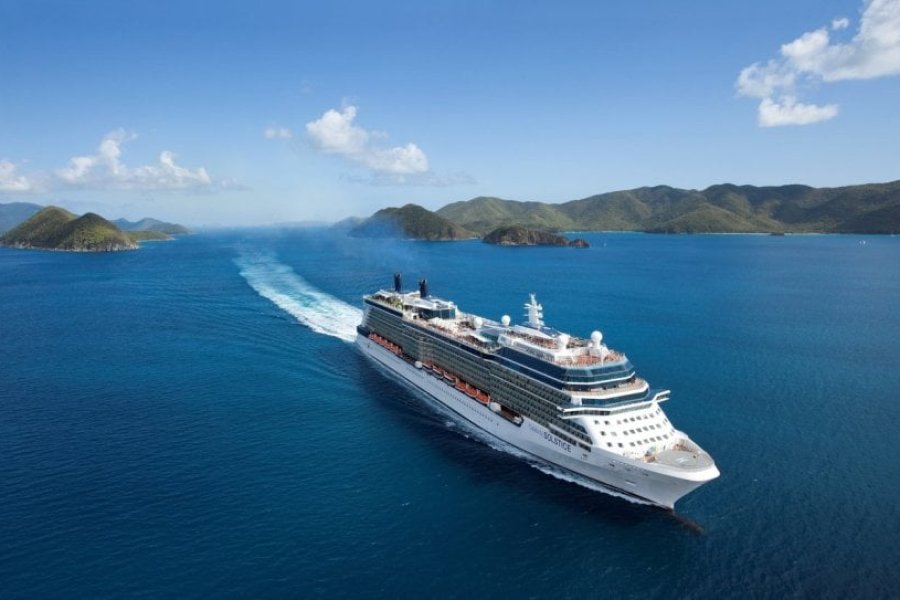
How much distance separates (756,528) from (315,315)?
7735 cm

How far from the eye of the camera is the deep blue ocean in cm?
3134

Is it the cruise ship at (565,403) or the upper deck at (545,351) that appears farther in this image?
the upper deck at (545,351)

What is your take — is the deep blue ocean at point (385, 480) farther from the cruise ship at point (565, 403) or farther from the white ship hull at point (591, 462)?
the cruise ship at point (565, 403)

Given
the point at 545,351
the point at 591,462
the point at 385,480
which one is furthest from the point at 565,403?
the point at 385,480

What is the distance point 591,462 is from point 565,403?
15.7ft

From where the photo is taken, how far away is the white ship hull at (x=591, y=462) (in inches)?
1401

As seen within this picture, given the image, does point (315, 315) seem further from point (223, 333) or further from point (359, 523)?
point (359, 523)

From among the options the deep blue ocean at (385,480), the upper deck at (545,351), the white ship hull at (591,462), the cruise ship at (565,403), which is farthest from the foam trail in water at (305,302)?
the white ship hull at (591,462)

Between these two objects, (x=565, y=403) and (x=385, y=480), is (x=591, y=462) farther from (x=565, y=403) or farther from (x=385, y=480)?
(x=385, y=480)

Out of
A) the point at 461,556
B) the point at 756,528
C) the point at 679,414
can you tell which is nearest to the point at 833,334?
the point at 679,414

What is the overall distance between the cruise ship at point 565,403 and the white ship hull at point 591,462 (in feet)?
0.26

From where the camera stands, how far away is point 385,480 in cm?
4162

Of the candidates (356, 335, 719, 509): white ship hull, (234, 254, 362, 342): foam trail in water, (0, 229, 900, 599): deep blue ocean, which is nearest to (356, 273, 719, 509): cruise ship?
(356, 335, 719, 509): white ship hull

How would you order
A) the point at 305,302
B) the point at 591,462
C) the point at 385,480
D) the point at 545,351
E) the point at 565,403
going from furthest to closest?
the point at 305,302
the point at 545,351
the point at 565,403
the point at 385,480
the point at 591,462
